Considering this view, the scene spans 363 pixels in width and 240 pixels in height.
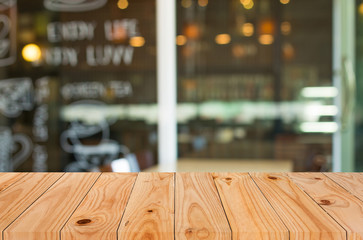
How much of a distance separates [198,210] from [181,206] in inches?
2.3

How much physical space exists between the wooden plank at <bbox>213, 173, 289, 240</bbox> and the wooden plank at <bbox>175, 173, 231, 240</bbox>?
21 mm

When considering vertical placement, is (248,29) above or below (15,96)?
above

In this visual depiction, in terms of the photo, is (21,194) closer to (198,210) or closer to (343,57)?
(198,210)

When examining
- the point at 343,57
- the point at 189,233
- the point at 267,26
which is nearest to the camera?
the point at 189,233

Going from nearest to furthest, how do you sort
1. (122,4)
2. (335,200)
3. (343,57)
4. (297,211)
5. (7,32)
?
(297,211)
(335,200)
(343,57)
(122,4)
(7,32)

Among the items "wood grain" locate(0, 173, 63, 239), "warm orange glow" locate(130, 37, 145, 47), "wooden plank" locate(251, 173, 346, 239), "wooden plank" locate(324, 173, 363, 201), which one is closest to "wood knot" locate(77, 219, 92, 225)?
"wood grain" locate(0, 173, 63, 239)

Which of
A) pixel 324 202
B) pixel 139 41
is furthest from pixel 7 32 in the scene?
pixel 324 202

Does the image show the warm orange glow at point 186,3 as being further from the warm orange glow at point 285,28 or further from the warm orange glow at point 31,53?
the warm orange glow at point 31,53

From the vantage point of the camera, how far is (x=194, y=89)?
4.28m

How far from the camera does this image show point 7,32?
14.2 ft

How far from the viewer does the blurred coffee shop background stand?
13.4 ft

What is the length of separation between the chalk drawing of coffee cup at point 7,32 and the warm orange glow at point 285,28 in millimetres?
2367

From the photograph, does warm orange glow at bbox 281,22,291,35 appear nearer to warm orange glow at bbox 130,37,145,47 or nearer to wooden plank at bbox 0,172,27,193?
warm orange glow at bbox 130,37,145,47

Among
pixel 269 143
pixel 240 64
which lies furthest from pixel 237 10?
pixel 269 143
